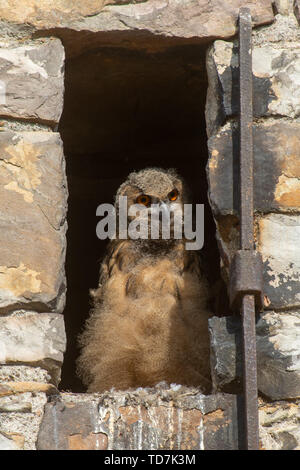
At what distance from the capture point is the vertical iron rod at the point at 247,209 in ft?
7.94

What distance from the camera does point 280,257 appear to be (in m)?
2.71

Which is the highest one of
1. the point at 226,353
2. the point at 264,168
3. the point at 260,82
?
the point at 260,82

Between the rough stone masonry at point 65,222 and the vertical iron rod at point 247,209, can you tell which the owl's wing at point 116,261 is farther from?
the vertical iron rod at point 247,209

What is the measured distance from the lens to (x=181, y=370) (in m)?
3.55

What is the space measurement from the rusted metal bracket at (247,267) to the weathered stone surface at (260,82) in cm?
11

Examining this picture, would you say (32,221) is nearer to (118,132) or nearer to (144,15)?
(144,15)

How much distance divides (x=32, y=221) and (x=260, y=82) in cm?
94

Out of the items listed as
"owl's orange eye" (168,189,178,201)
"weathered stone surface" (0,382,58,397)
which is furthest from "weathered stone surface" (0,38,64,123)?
"owl's orange eye" (168,189,178,201)

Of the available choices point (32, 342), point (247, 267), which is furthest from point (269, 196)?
point (32, 342)

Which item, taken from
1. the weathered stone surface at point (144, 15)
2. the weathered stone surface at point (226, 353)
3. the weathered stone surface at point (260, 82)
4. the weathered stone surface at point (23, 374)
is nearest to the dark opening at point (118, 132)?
the weathered stone surface at point (144, 15)

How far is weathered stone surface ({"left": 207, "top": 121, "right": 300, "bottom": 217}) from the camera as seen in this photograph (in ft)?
9.05

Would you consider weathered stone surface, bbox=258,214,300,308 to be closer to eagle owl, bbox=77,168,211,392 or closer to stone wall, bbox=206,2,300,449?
stone wall, bbox=206,2,300,449
